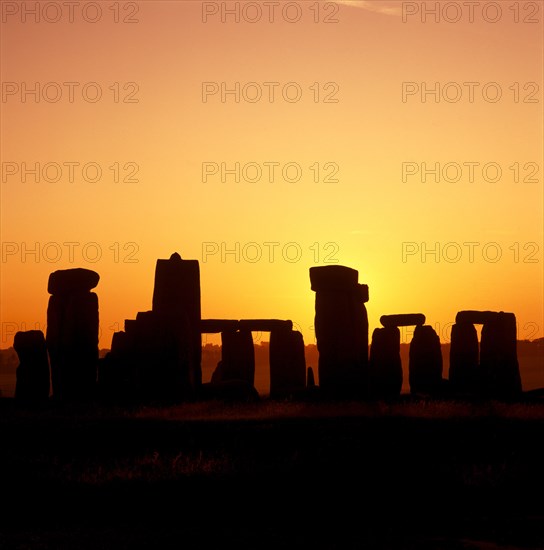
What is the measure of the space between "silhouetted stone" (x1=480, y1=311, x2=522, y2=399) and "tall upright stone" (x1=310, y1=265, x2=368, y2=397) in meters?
4.99

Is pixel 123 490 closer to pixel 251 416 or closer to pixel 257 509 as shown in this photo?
pixel 257 509

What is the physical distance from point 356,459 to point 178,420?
5.84 metres

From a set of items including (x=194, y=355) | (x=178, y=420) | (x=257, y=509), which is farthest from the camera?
(x=194, y=355)

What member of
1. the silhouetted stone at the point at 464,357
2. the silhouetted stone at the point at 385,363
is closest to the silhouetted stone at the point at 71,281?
the silhouetted stone at the point at 385,363

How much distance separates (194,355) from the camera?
28750 millimetres

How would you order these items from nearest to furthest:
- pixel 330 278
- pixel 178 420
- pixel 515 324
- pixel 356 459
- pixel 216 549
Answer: pixel 216 549 → pixel 356 459 → pixel 178 420 → pixel 330 278 → pixel 515 324

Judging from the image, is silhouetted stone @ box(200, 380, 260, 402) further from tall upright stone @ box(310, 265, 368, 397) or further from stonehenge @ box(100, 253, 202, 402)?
tall upright stone @ box(310, 265, 368, 397)

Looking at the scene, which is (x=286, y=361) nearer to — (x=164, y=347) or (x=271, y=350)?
(x=271, y=350)

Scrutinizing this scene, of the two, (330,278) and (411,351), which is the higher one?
(330,278)

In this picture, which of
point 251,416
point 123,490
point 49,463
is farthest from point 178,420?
point 123,490

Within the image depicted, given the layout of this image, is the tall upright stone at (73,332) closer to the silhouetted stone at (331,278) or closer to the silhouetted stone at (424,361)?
the silhouetted stone at (331,278)

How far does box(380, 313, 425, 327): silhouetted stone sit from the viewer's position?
105ft

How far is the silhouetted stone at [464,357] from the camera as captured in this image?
31703mm

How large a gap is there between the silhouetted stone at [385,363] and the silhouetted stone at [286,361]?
87.2 inches
